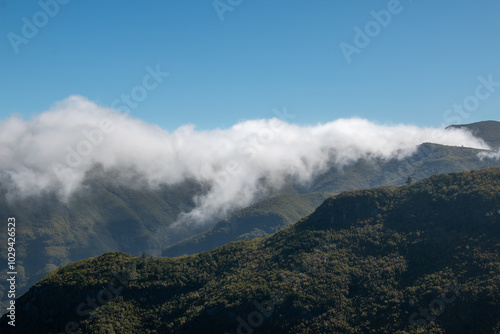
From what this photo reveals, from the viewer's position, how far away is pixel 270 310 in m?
176

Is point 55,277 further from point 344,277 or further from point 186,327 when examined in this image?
point 344,277

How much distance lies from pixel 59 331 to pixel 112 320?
24.7m

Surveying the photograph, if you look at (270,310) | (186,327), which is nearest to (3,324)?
(186,327)

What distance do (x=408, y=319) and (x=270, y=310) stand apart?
63.4 metres

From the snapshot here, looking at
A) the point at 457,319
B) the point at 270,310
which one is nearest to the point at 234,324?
the point at 270,310

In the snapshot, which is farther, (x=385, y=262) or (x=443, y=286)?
(x=385, y=262)

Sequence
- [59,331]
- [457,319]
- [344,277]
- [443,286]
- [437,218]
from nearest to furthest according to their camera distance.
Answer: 1. [457,319]
2. [443,286]
3. [59,331]
4. [344,277]
5. [437,218]

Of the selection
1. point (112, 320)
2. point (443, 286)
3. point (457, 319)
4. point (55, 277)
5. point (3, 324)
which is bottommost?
point (457, 319)

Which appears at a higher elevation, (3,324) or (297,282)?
(3,324)

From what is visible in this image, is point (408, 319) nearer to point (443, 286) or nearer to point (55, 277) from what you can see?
point (443, 286)

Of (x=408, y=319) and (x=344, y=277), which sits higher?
(x=344, y=277)

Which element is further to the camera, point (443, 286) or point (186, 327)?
point (186, 327)

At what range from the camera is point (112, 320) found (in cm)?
18100

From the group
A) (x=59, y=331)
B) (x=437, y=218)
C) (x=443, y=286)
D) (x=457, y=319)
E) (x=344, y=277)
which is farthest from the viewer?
(x=437, y=218)
